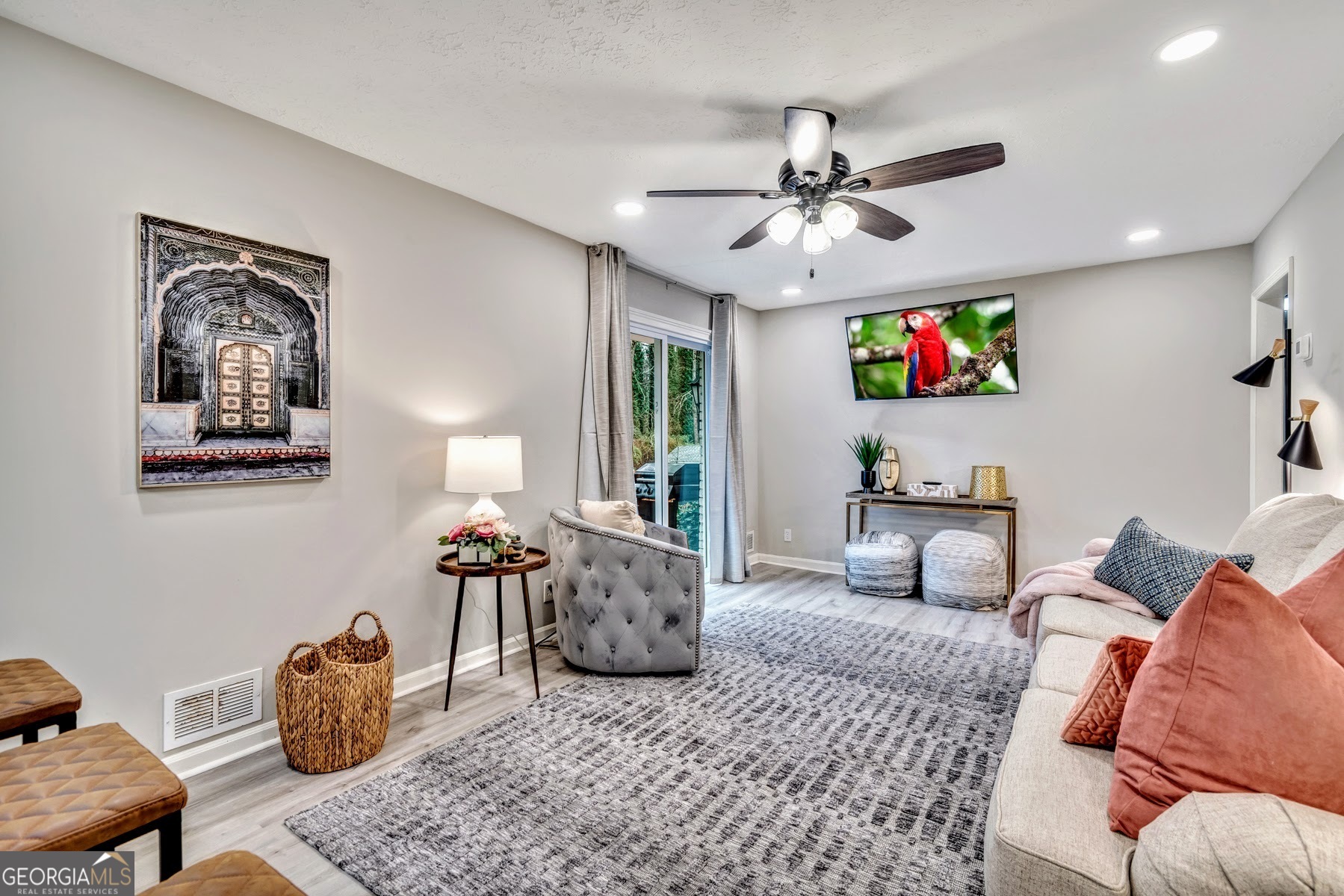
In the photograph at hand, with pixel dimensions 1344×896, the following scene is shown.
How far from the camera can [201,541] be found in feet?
7.69

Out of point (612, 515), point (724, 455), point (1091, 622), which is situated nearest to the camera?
point (1091, 622)

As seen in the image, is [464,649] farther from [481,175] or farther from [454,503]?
[481,175]

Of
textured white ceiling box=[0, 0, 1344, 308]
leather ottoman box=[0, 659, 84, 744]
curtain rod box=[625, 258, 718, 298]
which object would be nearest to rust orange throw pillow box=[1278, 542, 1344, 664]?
textured white ceiling box=[0, 0, 1344, 308]

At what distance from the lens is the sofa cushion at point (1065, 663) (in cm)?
193

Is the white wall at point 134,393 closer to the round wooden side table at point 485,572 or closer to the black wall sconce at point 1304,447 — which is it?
the round wooden side table at point 485,572

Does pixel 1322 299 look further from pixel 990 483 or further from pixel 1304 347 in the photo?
pixel 990 483

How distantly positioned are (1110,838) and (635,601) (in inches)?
87.2

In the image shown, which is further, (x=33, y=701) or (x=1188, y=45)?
(x=1188, y=45)

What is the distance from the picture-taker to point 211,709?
2.37m

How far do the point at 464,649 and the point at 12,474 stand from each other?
193cm

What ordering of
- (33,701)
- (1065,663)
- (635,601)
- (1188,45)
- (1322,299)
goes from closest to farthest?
(33,701) < (1188,45) < (1065,663) < (1322,299) < (635,601)

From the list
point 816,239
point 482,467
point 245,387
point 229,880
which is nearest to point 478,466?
point 482,467

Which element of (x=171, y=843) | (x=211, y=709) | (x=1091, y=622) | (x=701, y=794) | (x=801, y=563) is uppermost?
(x=1091, y=622)

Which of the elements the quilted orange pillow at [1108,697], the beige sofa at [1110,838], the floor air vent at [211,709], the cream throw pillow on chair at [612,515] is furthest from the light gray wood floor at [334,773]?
the quilted orange pillow at [1108,697]
